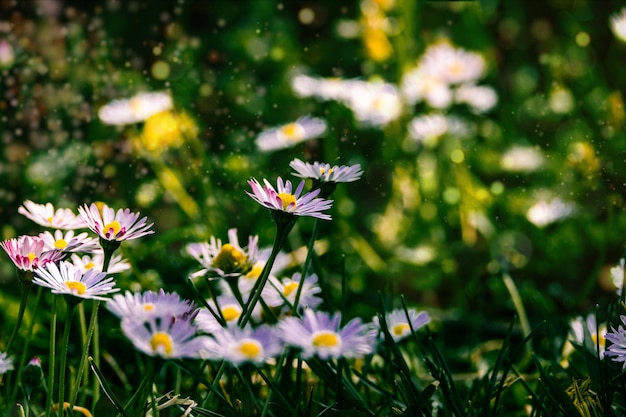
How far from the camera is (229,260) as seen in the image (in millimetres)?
488

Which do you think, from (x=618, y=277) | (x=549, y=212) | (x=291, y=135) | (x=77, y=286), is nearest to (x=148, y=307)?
(x=77, y=286)

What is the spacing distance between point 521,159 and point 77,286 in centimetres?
99

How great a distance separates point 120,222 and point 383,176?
2.84 feet

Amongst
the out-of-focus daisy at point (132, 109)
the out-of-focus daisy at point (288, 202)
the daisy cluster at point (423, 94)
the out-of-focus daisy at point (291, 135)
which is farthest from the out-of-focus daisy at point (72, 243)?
the daisy cluster at point (423, 94)

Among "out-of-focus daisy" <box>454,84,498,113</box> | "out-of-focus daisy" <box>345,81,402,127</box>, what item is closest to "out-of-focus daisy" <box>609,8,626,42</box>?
"out-of-focus daisy" <box>454,84,498,113</box>

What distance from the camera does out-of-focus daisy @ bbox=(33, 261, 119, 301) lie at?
0.40 m

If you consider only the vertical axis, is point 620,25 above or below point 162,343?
above

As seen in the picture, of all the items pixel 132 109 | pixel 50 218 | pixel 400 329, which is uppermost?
pixel 132 109

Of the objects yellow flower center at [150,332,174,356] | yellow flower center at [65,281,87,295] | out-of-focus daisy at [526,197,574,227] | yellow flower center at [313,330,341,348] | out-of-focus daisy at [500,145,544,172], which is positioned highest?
out-of-focus daisy at [500,145,544,172]

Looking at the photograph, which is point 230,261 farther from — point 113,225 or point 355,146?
point 355,146

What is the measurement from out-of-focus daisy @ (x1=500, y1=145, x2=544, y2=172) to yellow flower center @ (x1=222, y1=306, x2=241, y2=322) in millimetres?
793

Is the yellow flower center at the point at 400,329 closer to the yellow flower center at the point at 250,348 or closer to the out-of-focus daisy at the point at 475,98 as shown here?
the yellow flower center at the point at 250,348

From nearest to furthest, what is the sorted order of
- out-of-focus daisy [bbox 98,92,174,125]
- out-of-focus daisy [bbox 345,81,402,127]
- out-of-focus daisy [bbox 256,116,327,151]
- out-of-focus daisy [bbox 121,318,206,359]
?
1. out-of-focus daisy [bbox 121,318,206,359]
2. out-of-focus daisy [bbox 256,116,327,151]
3. out-of-focus daisy [bbox 98,92,174,125]
4. out-of-focus daisy [bbox 345,81,402,127]

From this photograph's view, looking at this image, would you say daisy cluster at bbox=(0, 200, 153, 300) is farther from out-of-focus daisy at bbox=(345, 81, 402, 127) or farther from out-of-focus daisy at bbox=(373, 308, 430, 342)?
out-of-focus daisy at bbox=(345, 81, 402, 127)
